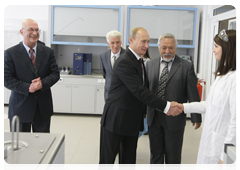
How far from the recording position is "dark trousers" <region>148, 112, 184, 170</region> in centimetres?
222

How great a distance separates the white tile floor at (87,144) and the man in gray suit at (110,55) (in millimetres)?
813

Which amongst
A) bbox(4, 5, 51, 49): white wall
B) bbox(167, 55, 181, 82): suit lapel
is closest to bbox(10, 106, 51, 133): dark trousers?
bbox(167, 55, 181, 82): suit lapel

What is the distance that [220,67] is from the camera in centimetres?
165

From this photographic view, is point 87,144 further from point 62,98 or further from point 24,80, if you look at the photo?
point 62,98

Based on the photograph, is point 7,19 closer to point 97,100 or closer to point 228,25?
point 97,100

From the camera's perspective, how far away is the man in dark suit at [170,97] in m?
2.19

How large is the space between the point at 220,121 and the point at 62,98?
12.7ft

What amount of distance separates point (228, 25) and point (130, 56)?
2.43m

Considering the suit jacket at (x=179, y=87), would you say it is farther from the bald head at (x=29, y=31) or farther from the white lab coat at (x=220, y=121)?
the bald head at (x=29, y=31)

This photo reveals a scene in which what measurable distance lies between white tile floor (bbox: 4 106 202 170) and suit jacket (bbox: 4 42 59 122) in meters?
0.28

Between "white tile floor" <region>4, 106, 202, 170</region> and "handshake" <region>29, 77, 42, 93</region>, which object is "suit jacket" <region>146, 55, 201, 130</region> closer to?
"white tile floor" <region>4, 106, 202, 170</region>

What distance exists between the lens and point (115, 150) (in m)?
2.23

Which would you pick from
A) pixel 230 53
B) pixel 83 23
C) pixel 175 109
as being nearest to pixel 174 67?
pixel 175 109

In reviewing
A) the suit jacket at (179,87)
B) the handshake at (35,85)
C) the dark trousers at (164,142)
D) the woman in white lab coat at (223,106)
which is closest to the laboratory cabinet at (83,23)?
the handshake at (35,85)
